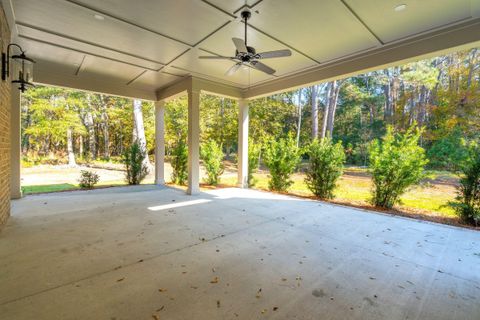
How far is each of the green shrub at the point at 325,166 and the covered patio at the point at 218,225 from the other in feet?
2.62

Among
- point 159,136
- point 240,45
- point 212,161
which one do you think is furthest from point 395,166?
point 159,136

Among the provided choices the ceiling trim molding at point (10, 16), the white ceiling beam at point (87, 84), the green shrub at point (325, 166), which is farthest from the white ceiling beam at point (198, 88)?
the ceiling trim molding at point (10, 16)

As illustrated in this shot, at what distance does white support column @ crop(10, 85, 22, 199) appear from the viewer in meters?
5.17

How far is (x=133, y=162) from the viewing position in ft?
25.5

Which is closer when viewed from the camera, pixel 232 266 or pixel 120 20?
pixel 232 266

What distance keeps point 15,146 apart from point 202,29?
523 cm

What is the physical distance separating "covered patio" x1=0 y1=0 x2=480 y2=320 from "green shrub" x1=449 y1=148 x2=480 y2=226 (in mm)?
660

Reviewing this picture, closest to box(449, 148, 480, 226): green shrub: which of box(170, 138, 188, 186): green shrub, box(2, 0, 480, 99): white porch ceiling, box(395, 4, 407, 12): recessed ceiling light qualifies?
box(2, 0, 480, 99): white porch ceiling

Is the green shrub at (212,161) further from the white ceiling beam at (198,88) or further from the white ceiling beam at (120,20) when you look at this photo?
the white ceiling beam at (120,20)

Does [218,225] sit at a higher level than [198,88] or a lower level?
lower

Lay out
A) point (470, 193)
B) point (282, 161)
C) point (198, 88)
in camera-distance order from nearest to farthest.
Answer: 1. point (470, 193)
2. point (198, 88)
3. point (282, 161)

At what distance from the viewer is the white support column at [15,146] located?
5.17 m

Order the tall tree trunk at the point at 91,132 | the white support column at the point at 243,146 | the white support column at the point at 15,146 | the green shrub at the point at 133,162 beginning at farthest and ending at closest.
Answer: the tall tree trunk at the point at 91,132, the green shrub at the point at 133,162, the white support column at the point at 243,146, the white support column at the point at 15,146

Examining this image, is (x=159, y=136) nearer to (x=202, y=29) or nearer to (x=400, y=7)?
(x=202, y=29)
